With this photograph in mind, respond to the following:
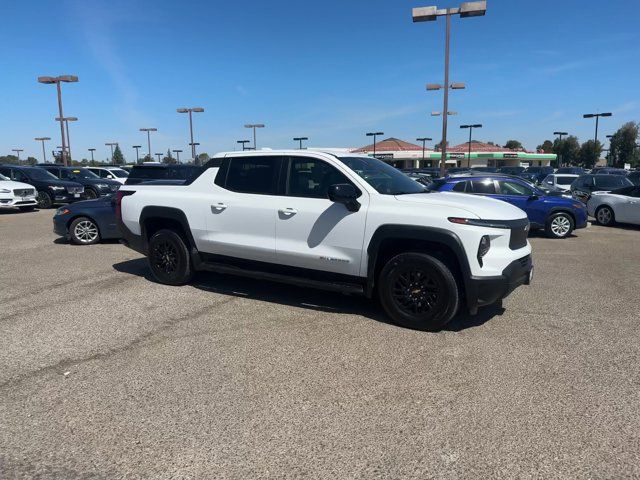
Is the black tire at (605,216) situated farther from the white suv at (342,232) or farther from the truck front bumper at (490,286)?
the truck front bumper at (490,286)

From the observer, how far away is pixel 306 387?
3.65 meters

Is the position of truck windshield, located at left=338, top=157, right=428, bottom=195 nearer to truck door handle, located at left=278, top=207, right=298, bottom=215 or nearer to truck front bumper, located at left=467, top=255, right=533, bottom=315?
truck door handle, located at left=278, top=207, right=298, bottom=215

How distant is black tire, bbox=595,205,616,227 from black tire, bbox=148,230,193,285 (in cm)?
1319

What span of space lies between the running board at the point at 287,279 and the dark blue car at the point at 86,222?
497 centimetres

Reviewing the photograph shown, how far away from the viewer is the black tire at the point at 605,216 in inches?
566

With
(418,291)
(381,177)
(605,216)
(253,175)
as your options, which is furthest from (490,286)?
(605,216)

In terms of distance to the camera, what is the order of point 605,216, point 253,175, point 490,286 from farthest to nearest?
point 605,216 < point 253,175 < point 490,286

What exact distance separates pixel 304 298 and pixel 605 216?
12.5 metres

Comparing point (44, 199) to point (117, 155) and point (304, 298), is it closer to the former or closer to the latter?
point (304, 298)

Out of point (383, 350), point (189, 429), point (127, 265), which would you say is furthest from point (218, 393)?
point (127, 265)

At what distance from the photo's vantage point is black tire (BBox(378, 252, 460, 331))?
4598 mm

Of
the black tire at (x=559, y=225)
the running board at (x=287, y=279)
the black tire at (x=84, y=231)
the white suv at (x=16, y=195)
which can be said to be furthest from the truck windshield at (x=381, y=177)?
the white suv at (x=16, y=195)

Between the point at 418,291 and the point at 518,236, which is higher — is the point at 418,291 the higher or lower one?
the lower one

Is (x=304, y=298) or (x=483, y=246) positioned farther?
(x=304, y=298)
